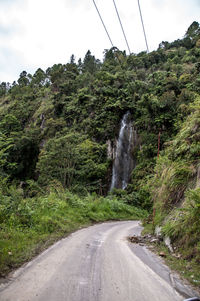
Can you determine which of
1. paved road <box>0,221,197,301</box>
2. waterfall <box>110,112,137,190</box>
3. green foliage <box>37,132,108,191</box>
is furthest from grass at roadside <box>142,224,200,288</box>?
waterfall <box>110,112,137,190</box>

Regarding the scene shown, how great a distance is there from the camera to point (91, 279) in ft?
11.7

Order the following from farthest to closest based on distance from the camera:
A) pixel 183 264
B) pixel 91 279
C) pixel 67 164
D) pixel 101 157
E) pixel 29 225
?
pixel 101 157 < pixel 67 164 < pixel 29 225 < pixel 183 264 < pixel 91 279

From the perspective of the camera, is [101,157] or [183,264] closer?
[183,264]

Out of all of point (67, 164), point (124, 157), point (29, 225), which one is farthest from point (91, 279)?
point (124, 157)

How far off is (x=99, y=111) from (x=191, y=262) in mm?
27973

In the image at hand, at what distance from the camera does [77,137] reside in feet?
76.5

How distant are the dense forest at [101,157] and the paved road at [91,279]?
652 millimetres

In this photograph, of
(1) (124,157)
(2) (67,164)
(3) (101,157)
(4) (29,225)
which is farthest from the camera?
(3) (101,157)

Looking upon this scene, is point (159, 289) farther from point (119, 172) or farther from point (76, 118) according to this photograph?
point (76, 118)

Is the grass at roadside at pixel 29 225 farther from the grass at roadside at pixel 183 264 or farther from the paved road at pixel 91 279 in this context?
the grass at roadside at pixel 183 264

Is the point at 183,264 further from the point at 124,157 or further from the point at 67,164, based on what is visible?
the point at 124,157

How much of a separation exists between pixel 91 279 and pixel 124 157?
23.0m

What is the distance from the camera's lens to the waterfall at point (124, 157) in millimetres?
25031

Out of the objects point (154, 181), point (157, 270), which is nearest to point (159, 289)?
point (157, 270)
